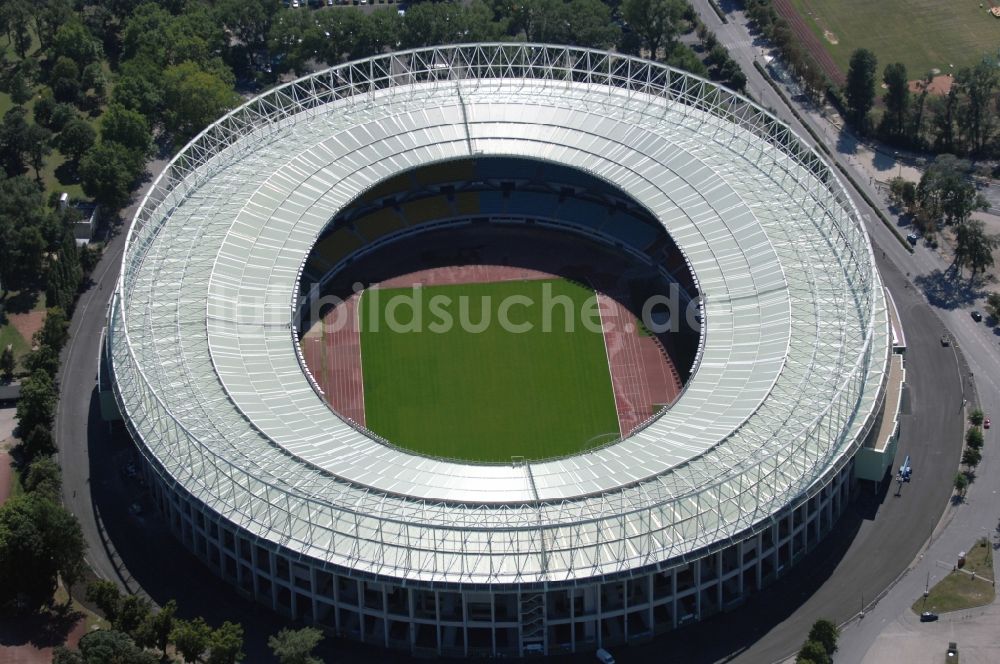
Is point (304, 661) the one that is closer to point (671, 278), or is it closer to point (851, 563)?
point (851, 563)

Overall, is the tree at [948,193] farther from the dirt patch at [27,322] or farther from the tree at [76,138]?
the tree at [76,138]

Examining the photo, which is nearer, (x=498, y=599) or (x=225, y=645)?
(x=225, y=645)

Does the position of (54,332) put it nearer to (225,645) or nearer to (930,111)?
(225,645)

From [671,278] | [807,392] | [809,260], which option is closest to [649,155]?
[671,278]

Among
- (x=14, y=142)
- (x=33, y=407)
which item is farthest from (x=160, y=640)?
(x=14, y=142)

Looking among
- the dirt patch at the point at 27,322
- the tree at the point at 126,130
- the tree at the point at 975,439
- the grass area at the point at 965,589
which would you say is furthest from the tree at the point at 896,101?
the dirt patch at the point at 27,322

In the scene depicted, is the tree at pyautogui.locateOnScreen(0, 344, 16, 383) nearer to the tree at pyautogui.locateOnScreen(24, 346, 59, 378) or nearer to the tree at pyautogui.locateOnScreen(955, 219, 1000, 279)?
the tree at pyautogui.locateOnScreen(24, 346, 59, 378)

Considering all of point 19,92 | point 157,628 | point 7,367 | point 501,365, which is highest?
point 19,92
